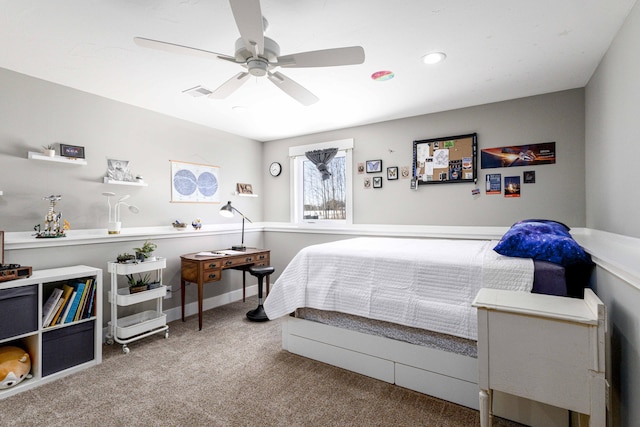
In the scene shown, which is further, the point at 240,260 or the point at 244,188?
the point at 244,188

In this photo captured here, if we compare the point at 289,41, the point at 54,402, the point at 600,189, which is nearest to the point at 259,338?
the point at 54,402

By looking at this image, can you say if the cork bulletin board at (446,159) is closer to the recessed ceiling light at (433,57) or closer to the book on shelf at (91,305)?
the recessed ceiling light at (433,57)

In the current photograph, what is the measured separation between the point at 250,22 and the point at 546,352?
1963 millimetres

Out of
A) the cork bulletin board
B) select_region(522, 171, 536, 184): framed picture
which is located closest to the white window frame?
the cork bulletin board

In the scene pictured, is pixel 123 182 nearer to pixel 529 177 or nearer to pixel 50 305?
pixel 50 305

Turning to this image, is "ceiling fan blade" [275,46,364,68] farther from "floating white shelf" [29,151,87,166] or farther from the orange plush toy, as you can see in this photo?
the orange plush toy

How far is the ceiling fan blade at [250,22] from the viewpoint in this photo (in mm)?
1335

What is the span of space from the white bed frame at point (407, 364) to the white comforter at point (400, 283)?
19cm

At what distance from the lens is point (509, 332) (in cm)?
134

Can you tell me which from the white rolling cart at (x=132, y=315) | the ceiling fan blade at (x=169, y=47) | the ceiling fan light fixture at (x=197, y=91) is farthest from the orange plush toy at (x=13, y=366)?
the ceiling fan light fixture at (x=197, y=91)

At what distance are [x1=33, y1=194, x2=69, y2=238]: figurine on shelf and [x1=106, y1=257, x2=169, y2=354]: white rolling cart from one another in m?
0.48

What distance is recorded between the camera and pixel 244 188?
4566mm

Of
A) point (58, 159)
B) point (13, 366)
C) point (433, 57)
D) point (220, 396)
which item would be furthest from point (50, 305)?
point (433, 57)

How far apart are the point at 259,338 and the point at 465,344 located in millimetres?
1885
